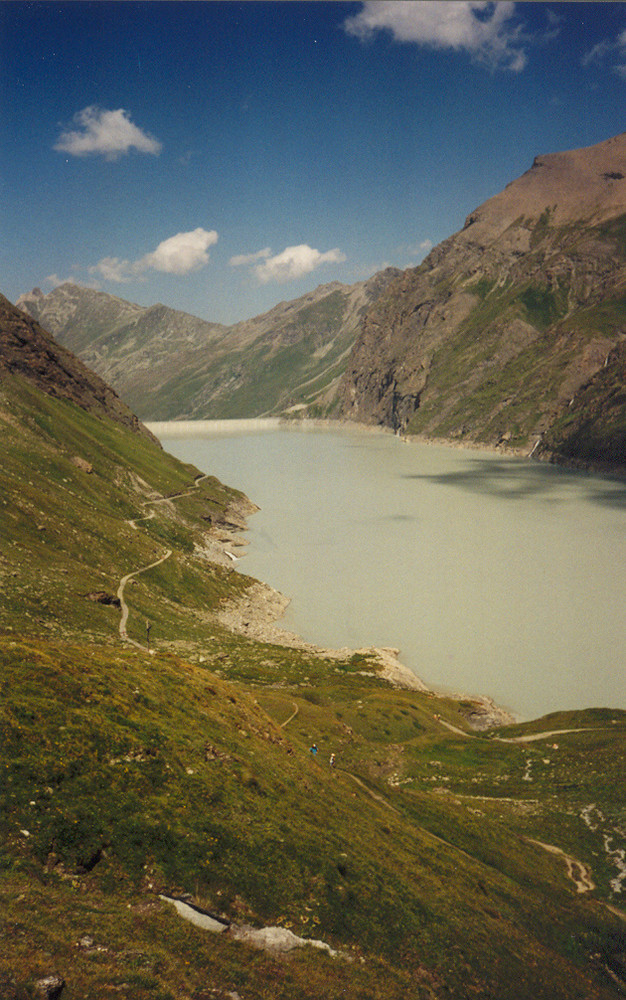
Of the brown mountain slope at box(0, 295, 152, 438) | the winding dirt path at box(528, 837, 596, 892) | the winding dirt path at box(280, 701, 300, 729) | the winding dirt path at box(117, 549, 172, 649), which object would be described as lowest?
the winding dirt path at box(528, 837, 596, 892)

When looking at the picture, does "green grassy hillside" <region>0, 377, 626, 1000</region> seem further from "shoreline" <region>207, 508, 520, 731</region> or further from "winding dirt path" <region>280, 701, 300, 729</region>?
"shoreline" <region>207, 508, 520, 731</region>

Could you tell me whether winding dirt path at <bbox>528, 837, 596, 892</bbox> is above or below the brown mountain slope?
below

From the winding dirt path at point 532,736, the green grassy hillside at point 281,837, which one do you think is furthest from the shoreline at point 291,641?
the green grassy hillside at point 281,837

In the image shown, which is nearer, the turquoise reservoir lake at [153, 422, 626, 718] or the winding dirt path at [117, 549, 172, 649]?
the winding dirt path at [117, 549, 172, 649]

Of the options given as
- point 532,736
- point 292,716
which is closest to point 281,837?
point 292,716

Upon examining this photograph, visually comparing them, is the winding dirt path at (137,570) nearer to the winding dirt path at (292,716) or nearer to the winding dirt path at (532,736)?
the winding dirt path at (292,716)

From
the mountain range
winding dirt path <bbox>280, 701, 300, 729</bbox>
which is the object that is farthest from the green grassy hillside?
winding dirt path <bbox>280, 701, 300, 729</bbox>

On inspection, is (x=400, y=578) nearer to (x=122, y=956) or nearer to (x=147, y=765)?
(x=147, y=765)
